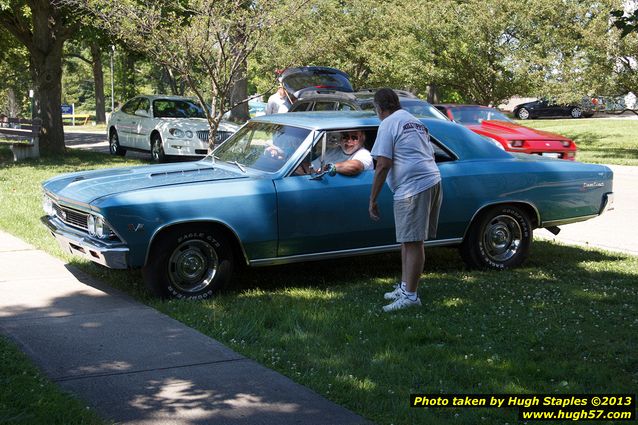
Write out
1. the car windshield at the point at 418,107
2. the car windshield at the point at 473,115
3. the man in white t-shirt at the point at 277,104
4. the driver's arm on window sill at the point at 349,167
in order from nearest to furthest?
the driver's arm on window sill at the point at 349,167 → the man in white t-shirt at the point at 277,104 → the car windshield at the point at 418,107 → the car windshield at the point at 473,115

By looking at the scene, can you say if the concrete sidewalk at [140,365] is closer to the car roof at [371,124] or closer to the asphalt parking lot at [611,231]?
the car roof at [371,124]

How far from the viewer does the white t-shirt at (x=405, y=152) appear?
6.58 metres

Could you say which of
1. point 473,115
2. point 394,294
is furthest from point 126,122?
point 394,294

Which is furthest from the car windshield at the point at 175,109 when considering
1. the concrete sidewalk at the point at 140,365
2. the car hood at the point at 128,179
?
the concrete sidewalk at the point at 140,365

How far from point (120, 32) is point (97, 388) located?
11436 mm

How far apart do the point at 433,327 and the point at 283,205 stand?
1730mm

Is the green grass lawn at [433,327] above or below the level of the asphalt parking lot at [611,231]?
above

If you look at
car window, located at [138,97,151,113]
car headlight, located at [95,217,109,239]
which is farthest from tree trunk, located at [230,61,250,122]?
car headlight, located at [95,217,109,239]

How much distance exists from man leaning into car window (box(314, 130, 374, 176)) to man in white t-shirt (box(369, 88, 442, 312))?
766mm

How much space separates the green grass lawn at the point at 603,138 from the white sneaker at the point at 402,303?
1578cm

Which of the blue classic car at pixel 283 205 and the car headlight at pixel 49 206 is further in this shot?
the car headlight at pixel 49 206

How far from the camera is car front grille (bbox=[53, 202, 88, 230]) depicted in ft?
23.2

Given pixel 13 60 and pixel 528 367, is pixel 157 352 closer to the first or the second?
pixel 528 367

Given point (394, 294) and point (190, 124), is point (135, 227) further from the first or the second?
point (190, 124)
